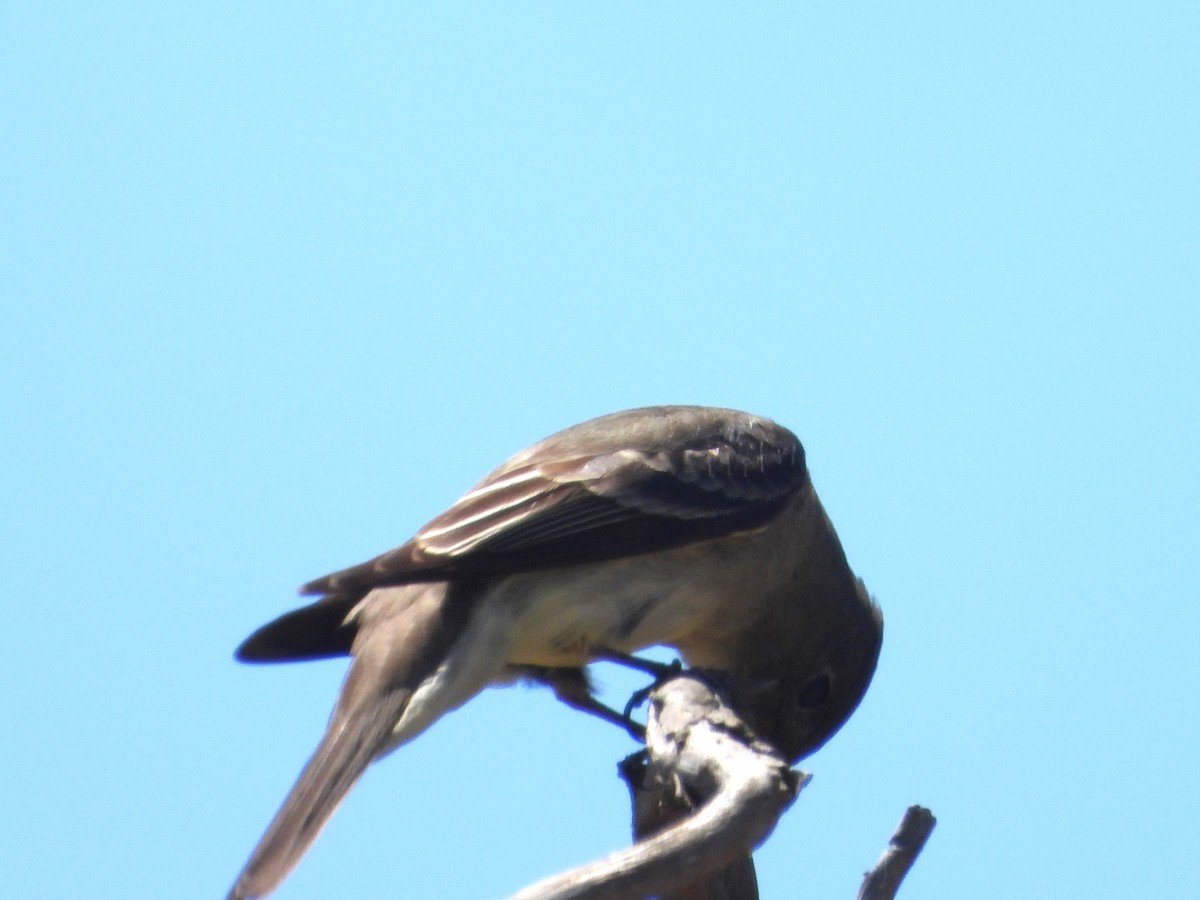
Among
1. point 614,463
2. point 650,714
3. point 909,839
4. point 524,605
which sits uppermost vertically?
point 614,463

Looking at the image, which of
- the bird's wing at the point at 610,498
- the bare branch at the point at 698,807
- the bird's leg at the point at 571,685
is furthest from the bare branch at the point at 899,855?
the bird's leg at the point at 571,685

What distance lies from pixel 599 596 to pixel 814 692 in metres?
1.54

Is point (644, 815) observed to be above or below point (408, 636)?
below

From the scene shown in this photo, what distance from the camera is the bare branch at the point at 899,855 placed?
3.96 meters

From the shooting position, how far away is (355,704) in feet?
17.0

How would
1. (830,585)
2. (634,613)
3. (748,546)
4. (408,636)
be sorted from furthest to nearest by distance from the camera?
1. (830,585)
2. (748,546)
3. (634,613)
4. (408,636)

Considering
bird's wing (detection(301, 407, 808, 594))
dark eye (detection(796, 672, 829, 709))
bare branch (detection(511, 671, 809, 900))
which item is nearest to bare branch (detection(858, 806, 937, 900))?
bare branch (detection(511, 671, 809, 900))

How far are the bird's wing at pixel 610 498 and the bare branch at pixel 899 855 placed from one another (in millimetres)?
1942

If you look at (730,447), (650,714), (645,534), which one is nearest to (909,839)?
(650,714)

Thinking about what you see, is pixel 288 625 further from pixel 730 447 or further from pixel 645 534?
pixel 730 447

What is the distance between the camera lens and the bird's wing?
17.9 feet

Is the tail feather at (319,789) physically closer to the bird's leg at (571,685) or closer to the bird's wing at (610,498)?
the bird's wing at (610,498)

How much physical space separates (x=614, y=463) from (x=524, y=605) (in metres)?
0.82

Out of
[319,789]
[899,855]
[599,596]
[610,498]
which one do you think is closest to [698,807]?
[899,855]
